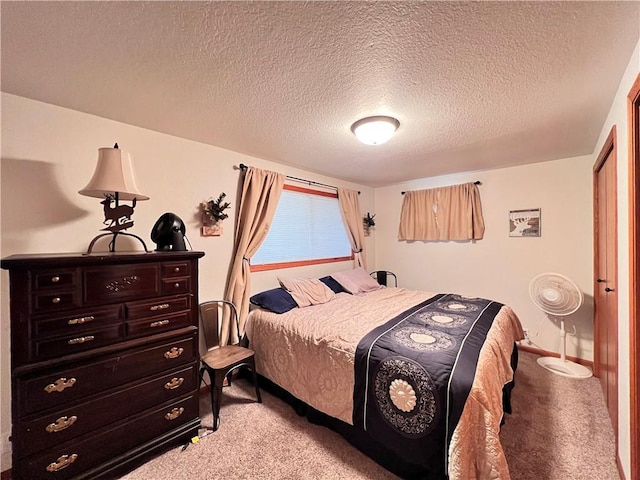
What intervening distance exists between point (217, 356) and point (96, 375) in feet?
2.80

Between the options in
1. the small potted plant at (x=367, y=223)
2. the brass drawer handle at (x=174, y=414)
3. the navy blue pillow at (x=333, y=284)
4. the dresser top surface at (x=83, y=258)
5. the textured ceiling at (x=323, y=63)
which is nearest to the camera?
the textured ceiling at (x=323, y=63)

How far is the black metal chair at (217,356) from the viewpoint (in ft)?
6.60

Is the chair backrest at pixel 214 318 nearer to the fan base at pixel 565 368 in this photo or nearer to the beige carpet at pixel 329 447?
the beige carpet at pixel 329 447

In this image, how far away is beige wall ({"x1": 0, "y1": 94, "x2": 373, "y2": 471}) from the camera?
5.39ft

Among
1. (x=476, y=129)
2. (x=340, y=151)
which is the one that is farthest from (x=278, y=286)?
(x=476, y=129)

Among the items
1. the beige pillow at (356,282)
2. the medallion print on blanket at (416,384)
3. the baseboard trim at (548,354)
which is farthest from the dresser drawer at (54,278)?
the baseboard trim at (548,354)

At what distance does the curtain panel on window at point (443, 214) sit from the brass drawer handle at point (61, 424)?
13.5 ft

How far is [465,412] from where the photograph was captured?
4.33 feet

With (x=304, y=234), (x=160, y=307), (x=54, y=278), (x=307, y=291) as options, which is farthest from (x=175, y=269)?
(x=304, y=234)

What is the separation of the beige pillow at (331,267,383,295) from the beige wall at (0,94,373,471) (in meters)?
1.63

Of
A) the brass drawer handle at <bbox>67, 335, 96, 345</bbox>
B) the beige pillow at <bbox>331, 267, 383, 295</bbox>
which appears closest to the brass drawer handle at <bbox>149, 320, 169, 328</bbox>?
the brass drawer handle at <bbox>67, 335, 96, 345</bbox>

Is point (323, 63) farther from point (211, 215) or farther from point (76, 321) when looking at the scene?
point (76, 321)

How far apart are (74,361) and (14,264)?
60cm

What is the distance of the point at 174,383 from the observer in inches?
70.6
